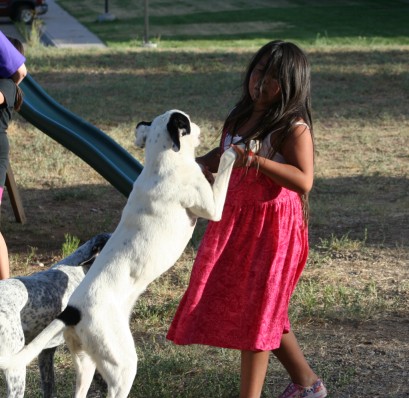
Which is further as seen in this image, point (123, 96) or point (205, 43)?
point (205, 43)

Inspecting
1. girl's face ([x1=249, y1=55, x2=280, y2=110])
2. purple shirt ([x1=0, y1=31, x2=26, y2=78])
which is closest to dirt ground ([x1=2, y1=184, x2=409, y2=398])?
girl's face ([x1=249, y1=55, x2=280, y2=110])

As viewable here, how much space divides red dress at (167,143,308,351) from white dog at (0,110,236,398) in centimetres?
24

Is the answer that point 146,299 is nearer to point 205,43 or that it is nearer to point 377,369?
point 377,369

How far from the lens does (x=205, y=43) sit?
18.3 meters

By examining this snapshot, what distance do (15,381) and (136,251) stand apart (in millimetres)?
653

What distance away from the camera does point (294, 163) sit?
385 centimetres

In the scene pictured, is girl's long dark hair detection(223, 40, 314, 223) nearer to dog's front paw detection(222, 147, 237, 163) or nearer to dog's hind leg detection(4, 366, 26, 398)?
dog's front paw detection(222, 147, 237, 163)

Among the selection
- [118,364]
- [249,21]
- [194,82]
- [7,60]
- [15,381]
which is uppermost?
[7,60]

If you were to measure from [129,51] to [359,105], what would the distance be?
5.65 metres

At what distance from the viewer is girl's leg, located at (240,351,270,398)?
3941 mm

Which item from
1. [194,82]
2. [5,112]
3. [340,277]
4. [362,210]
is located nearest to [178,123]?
[5,112]

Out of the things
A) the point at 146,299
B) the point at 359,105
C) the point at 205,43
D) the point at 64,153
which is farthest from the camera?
the point at 205,43

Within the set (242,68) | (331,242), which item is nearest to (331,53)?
(242,68)

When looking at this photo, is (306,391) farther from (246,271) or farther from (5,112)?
(5,112)
